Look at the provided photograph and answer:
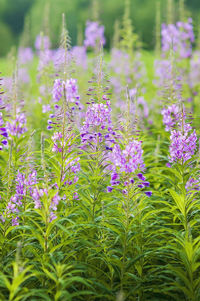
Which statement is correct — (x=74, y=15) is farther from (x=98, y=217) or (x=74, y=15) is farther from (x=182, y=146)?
(x=98, y=217)

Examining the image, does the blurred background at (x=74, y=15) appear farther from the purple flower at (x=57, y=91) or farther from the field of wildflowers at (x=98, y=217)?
the field of wildflowers at (x=98, y=217)

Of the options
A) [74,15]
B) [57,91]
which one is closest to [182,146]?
[57,91]

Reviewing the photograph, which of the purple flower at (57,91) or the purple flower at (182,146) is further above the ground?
the purple flower at (57,91)

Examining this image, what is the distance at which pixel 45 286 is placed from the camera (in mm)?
3691

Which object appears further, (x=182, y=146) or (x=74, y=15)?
(x=74, y=15)

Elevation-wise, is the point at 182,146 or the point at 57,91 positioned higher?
the point at 57,91

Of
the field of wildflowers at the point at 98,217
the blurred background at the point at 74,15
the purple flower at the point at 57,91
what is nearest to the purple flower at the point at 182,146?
the field of wildflowers at the point at 98,217

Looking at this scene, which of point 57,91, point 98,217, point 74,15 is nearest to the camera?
point 98,217

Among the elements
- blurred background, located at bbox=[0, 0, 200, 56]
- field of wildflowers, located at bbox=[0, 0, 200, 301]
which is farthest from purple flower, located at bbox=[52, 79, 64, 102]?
blurred background, located at bbox=[0, 0, 200, 56]

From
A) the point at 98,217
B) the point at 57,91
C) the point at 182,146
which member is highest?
the point at 57,91

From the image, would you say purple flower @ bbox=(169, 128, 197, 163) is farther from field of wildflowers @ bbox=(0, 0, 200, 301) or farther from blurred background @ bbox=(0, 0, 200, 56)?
blurred background @ bbox=(0, 0, 200, 56)

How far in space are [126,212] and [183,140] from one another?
107cm

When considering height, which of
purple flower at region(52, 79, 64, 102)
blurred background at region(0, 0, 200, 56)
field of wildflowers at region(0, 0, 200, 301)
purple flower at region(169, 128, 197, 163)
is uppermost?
blurred background at region(0, 0, 200, 56)

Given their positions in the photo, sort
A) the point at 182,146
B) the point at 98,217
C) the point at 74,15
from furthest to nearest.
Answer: the point at 74,15 < the point at 182,146 < the point at 98,217
